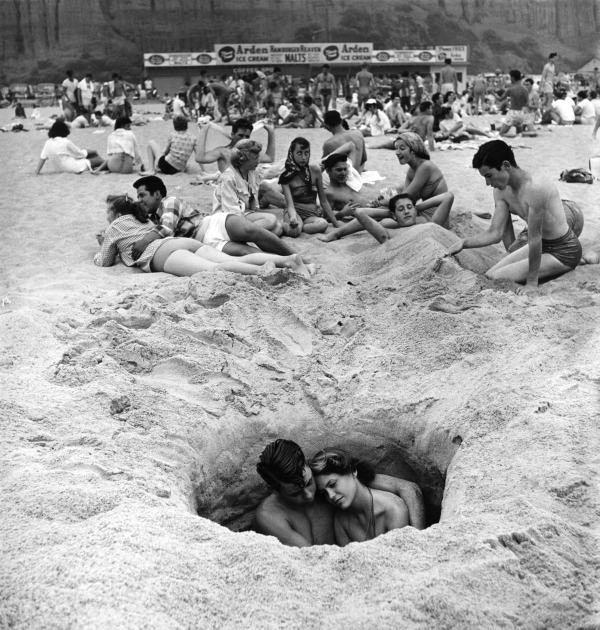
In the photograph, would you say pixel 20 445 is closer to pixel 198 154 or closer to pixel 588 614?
pixel 588 614

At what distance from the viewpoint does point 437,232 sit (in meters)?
6.33

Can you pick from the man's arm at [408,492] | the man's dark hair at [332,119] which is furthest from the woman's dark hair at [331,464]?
the man's dark hair at [332,119]

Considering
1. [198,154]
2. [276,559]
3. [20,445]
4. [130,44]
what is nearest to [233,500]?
[20,445]

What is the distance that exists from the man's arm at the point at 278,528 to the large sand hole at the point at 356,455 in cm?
31

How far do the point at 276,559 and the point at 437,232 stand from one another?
4.22 metres

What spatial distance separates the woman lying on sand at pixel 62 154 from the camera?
1052 cm

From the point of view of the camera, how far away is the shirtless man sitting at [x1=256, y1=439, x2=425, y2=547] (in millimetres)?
3426

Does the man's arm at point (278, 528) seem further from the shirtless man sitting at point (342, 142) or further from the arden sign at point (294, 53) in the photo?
the arden sign at point (294, 53)

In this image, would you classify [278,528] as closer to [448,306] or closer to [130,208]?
[448,306]

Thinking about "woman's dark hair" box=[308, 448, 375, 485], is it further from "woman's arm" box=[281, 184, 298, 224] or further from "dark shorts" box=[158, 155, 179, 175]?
"dark shorts" box=[158, 155, 179, 175]

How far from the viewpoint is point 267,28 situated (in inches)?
1352

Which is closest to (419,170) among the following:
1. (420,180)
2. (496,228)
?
(420,180)

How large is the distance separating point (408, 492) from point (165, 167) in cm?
740

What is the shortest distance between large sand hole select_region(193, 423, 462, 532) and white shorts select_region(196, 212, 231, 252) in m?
2.53
